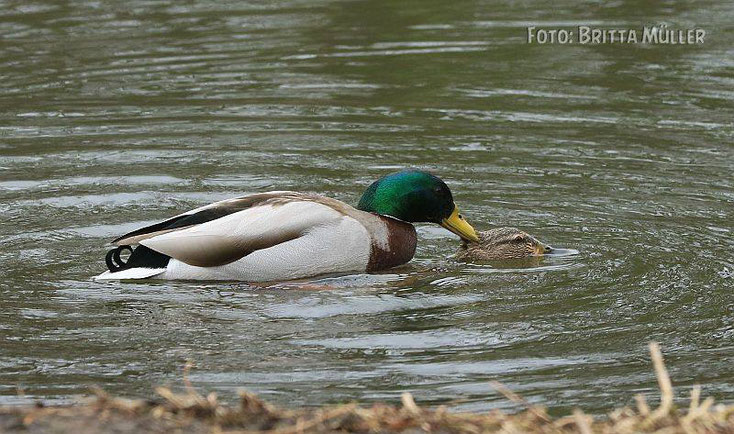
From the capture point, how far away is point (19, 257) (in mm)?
9469

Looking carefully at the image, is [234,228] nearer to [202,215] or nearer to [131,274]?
[202,215]

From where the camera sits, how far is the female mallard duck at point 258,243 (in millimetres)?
9109

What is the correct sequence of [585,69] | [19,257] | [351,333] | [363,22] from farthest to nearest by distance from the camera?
[363,22] → [585,69] → [19,257] → [351,333]

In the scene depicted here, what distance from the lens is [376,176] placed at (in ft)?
37.4

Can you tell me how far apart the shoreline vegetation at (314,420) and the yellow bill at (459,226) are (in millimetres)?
4218

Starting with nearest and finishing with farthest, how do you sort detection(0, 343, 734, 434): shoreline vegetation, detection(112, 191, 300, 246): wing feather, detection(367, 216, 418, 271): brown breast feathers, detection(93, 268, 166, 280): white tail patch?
detection(0, 343, 734, 434): shoreline vegetation → detection(93, 268, 166, 280): white tail patch → detection(112, 191, 300, 246): wing feather → detection(367, 216, 418, 271): brown breast feathers

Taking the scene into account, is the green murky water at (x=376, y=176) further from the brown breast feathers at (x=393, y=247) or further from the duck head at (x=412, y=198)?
the duck head at (x=412, y=198)

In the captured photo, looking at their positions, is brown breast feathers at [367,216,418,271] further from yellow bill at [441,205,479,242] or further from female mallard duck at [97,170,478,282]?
yellow bill at [441,205,479,242]

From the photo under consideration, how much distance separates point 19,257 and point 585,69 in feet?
24.3

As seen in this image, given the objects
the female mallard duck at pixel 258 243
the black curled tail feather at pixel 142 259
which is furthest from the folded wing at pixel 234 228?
the black curled tail feather at pixel 142 259

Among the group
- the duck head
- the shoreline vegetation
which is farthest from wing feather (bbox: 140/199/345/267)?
the shoreline vegetation

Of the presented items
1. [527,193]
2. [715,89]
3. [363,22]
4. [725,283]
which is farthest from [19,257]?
[363,22]

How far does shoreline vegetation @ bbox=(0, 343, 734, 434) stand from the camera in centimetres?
542

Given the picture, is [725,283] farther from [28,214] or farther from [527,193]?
[28,214]
